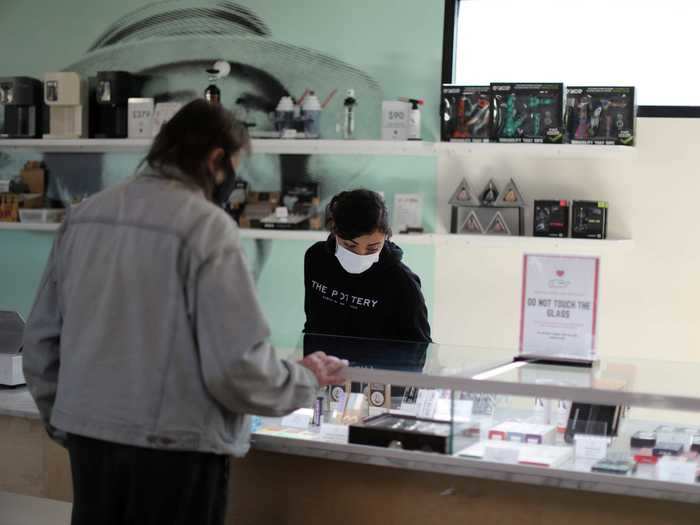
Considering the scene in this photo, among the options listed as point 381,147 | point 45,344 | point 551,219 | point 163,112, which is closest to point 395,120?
point 381,147

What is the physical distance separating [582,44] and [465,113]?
2.44ft

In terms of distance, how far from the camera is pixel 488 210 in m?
4.82

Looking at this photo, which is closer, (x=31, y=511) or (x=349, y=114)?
(x=31, y=511)

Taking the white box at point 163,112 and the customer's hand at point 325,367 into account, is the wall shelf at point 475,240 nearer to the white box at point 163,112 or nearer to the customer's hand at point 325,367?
the white box at point 163,112

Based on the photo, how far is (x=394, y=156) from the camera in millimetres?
4996

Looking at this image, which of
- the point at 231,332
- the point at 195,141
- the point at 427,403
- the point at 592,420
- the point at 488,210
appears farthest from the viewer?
the point at 488,210

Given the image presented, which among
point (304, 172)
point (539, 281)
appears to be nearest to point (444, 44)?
point (304, 172)

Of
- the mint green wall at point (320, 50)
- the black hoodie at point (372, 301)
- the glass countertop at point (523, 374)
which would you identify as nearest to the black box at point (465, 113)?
the mint green wall at point (320, 50)

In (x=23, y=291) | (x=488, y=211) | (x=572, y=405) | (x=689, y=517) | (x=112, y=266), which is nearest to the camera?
(x=112, y=266)

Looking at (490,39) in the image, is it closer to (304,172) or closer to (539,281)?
(304,172)

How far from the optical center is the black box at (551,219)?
15.1 feet

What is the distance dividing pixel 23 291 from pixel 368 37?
256cm

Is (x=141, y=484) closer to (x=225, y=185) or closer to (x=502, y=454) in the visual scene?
(x=225, y=185)

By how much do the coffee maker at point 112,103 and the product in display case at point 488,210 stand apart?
190 cm
